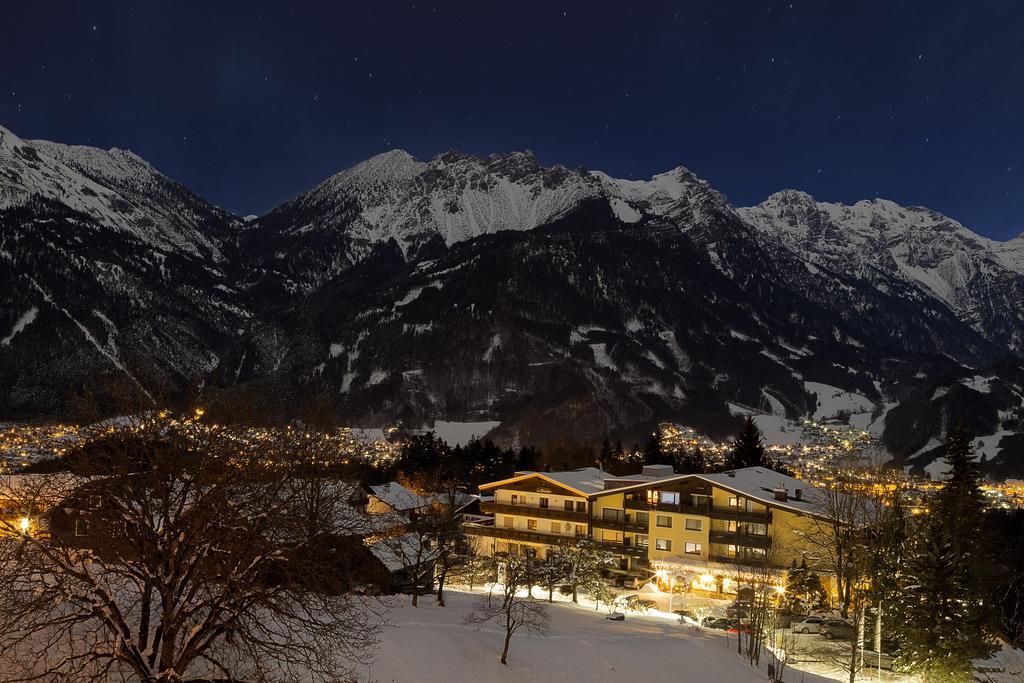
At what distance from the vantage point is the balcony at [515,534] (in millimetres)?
56844

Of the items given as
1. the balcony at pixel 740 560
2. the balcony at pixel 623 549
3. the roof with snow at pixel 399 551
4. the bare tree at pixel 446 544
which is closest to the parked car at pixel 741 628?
the balcony at pixel 740 560

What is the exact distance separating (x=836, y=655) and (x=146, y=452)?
3951 cm

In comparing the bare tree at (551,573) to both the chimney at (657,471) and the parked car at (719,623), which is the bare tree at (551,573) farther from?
the chimney at (657,471)

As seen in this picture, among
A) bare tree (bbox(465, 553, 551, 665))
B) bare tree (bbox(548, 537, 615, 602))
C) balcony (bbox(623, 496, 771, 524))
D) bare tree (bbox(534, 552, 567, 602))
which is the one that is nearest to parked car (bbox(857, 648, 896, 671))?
balcony (bbox(623, 496, 771, 524))

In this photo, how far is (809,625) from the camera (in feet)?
138

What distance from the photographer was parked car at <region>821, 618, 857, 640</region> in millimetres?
40406

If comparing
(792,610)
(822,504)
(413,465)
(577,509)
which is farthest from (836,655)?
(413,465)

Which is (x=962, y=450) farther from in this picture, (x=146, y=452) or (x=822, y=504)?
(x=146, y=452)

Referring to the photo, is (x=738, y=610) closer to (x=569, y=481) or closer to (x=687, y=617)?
(x=687, y=617)

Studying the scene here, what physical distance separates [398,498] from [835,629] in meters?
38.7

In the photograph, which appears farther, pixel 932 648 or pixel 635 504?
pixel 635 504

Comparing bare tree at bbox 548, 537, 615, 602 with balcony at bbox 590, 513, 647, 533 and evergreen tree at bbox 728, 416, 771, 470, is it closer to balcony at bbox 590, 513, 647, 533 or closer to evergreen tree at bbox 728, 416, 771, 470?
balcony at bbox 590, 513, 647, 533

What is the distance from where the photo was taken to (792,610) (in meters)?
42.9

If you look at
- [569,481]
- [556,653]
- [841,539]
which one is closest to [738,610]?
[841,539]
